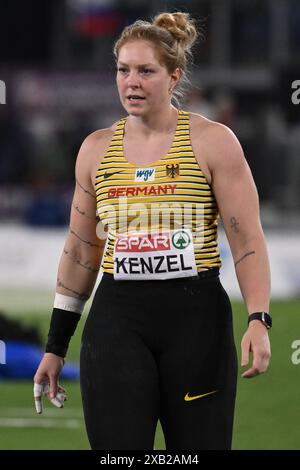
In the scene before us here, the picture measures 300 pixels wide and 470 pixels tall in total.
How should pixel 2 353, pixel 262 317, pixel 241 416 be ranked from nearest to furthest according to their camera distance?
pixel 262 317 → pixel 241 416 → pixel 2 353

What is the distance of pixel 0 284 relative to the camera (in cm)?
1470

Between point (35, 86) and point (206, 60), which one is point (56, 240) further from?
point (206, 60)

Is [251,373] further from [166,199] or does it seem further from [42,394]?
[42,394]

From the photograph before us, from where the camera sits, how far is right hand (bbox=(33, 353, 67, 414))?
4.68 meters

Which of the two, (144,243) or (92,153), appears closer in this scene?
(144,243)

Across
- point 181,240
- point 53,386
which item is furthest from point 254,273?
point 53,386

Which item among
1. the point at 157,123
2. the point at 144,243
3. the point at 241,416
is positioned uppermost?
the point at 157,123

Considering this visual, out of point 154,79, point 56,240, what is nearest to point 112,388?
point 154,79

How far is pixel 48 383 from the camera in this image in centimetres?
471

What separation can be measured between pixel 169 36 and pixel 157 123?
0.96 ft

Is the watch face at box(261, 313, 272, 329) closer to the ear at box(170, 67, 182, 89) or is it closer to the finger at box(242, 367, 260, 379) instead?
the finger at box(242, 367, 260, 379)

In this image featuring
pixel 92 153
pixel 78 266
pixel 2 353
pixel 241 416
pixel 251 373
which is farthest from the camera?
pixel 2 353

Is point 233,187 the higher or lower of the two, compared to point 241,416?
higher

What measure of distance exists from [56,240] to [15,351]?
4292 mm
